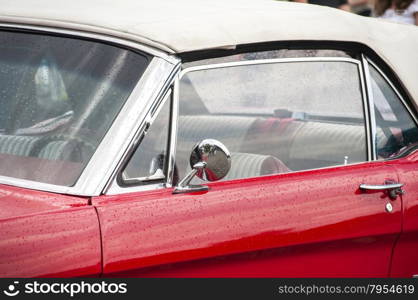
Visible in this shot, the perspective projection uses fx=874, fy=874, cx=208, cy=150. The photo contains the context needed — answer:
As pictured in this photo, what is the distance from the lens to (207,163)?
8.91 feet

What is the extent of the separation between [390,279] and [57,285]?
127 cm

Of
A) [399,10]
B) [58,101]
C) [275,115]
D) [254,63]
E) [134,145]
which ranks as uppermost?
[399,10]

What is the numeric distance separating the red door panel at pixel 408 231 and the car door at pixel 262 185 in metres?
0.05

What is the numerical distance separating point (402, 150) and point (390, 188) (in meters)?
0.40

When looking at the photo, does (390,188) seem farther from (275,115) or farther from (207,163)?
(207,163)

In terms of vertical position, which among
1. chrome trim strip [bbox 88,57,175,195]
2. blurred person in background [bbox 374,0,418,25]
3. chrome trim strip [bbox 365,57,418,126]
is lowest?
chrome trim strip [bbox 88,57,175,195]

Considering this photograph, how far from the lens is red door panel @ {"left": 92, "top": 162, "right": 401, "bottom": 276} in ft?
8.37

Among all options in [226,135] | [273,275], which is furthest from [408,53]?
[273,275]

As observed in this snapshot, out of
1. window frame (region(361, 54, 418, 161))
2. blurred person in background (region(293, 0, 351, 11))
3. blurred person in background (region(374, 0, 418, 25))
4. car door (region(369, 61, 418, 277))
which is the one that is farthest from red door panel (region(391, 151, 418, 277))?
blurred person in background (region(374, 0, 418, 25))

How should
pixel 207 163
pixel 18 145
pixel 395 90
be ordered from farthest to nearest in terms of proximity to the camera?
pixel 395 90, pixel 18 145, pixel 207 163

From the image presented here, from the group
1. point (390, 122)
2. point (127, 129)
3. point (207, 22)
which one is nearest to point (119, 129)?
point (127, 129)

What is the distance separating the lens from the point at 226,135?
311 centimetres

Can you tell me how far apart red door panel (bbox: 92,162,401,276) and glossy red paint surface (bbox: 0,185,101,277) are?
0.05 m

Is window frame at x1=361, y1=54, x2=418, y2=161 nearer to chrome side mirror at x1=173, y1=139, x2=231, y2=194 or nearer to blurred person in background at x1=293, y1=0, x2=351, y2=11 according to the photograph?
chrome side mirror at x1=173, y1=139, x2=231, y2=194
